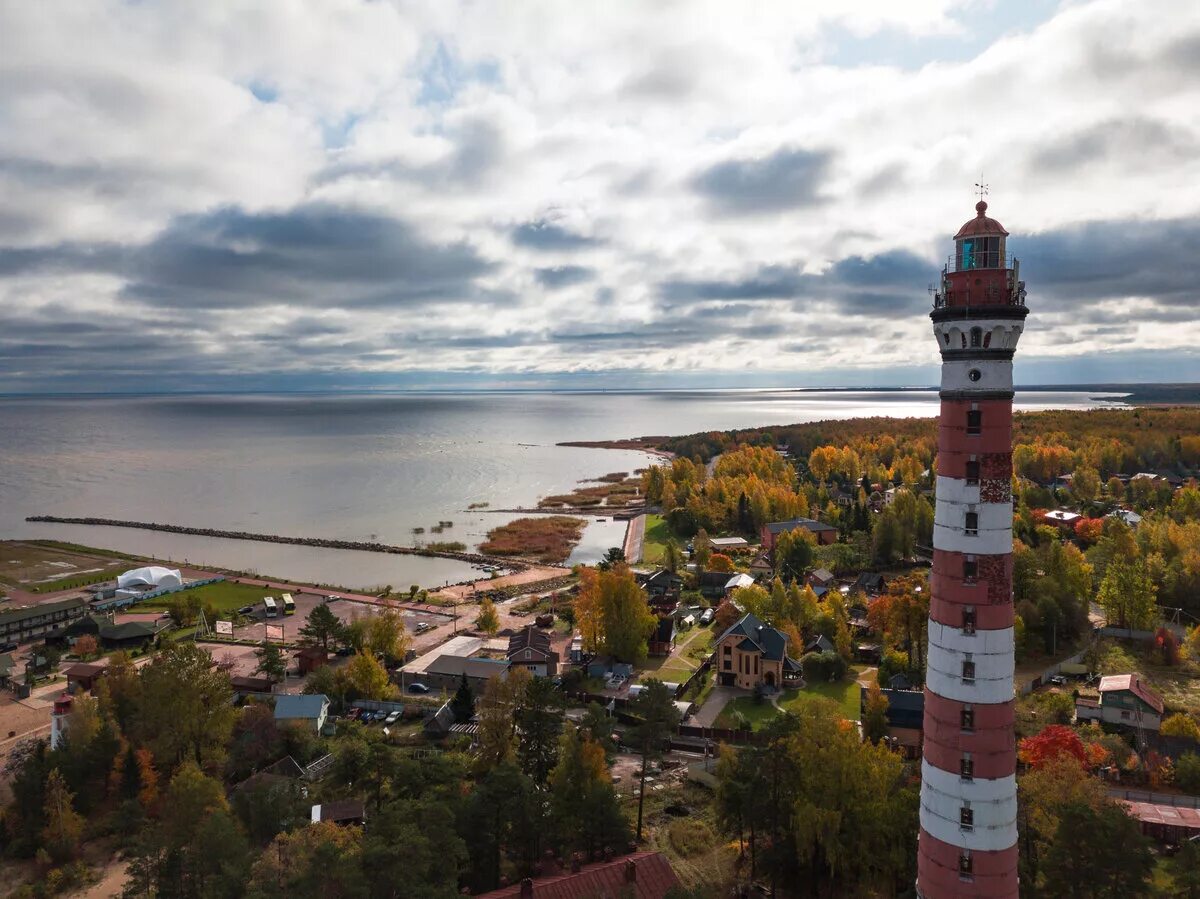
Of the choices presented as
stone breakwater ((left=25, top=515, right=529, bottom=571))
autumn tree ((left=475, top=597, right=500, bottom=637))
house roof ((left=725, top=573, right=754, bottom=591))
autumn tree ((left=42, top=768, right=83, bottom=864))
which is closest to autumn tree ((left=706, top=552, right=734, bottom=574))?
house roof ((left=725, top=573, right=754, bottom=591))

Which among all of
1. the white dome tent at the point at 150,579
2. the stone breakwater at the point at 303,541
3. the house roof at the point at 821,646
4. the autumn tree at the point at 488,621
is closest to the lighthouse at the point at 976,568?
the house roof at the point at 821,646

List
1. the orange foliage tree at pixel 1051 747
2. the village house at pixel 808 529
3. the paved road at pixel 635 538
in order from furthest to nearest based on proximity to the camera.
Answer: the paved road at pixel 635 538 → the village house at pixel 808 529 → the orange foliage tree at pixel 1051 747

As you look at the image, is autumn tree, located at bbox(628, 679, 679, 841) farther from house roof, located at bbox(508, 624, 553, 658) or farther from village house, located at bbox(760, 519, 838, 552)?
village house, located at bbox(760, 519, 838, 552)

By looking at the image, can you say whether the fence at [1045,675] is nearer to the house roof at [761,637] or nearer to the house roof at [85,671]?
the house roof at [761,637]

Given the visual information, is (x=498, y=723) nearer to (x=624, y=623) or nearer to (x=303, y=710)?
(x=303, y=710)

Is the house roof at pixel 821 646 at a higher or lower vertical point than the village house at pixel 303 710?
higher

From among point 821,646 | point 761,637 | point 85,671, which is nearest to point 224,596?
point 85,671
